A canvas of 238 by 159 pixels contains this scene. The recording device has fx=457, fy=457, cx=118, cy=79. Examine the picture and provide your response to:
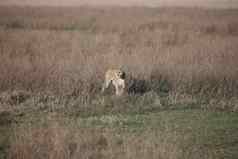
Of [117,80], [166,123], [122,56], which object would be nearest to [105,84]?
[117,80]

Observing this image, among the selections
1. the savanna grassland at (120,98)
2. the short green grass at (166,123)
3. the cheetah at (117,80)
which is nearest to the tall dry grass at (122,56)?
the savanna grassland at (120,98)

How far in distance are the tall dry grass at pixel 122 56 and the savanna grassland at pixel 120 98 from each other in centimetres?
3

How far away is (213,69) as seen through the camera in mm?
12750

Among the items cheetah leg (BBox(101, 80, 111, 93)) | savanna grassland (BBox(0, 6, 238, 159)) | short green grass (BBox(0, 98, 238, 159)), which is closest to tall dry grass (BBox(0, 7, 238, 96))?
savanna grassland (BBox(0, 6, 238, 159))

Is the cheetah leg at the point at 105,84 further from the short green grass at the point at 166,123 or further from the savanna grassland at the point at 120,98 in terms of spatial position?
the short green grass at the point at 166,123

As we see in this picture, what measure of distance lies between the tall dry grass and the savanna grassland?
31mm

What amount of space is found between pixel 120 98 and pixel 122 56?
13.4 feet

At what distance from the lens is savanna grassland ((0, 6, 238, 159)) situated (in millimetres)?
6977

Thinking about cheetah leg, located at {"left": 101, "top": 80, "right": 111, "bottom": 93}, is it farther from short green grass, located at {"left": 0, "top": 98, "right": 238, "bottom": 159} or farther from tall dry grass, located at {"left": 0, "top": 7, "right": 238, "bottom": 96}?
short green grass, located at {"left": 0, "top": 98, "right": 238, "bottom": 159}

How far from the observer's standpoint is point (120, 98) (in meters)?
10.2

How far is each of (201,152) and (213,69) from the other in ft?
20.2

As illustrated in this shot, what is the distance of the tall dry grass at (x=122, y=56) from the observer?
457 inches

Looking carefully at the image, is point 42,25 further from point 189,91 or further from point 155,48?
point 189,91

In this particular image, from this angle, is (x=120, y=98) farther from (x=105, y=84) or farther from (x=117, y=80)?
(x=105, y=84)
